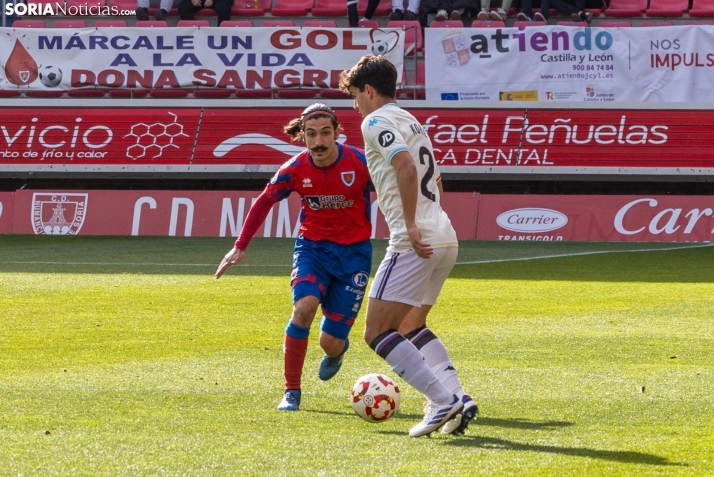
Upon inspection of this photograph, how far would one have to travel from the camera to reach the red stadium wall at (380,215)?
1897 centimetres

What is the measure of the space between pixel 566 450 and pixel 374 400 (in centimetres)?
111

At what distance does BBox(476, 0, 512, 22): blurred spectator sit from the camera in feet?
76.8

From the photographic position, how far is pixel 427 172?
17.5 feet

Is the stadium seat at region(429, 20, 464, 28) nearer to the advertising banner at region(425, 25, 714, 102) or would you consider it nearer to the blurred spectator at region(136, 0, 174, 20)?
the advertising banner at region(425, 25, 714, 102)

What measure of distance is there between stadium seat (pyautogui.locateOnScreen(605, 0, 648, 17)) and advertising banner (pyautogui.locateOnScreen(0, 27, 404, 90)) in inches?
252

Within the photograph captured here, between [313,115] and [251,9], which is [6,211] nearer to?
[251,9]

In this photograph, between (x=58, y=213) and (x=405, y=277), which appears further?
(x=58, y=213)

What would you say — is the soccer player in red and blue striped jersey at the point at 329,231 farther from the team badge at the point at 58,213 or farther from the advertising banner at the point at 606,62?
the advertising banner at the point at 606,62

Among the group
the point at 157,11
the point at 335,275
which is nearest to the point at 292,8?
the point at 157,11

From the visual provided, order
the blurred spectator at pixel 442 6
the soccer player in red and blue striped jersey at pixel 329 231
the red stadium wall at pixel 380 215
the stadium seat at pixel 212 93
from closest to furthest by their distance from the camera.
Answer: the soccer player in red and blue striped jersey at pixel 329 231, the red stadium wall at pixel 380 215, the stadium seat at pixel 212 93, the blurred spectator at pixel 442 6

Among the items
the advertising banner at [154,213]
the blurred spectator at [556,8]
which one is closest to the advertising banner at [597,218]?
the advertising banner at [154,213]

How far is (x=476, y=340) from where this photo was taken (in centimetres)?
893

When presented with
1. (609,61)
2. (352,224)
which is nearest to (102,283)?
(352,224)

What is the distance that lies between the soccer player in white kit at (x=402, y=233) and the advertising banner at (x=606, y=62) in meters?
16.7
